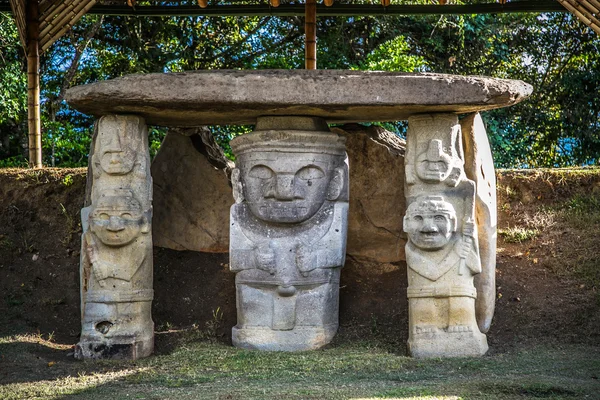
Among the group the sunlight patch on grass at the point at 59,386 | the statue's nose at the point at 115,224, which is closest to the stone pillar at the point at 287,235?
the statue's nose at the point at 115,224

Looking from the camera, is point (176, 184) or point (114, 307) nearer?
point (114, 307)

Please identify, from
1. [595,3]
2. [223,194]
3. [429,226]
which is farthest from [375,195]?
[595,3]

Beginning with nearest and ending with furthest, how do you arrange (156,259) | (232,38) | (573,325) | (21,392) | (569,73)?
(21,392) < (573,325) < (156,259) < (569,73) < (232,38)

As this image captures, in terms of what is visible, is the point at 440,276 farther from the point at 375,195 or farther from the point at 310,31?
the point at 310,31

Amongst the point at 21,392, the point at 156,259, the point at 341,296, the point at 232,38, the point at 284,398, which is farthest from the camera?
the point at 232,38

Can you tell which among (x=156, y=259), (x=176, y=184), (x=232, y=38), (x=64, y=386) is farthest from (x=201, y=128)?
(x=232, y=38)

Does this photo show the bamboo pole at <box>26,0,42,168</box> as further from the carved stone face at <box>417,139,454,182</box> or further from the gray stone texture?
the carved stone face at <box>417,139,454,182</box>

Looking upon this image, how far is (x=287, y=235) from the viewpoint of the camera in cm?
809

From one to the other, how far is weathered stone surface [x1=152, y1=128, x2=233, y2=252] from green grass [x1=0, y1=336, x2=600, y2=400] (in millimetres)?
1741

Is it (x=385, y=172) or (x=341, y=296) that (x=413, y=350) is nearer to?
(x=341, y=296)

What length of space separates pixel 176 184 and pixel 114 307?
2.04 meters

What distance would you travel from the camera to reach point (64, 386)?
22.2 ft

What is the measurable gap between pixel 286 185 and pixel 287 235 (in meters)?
0.42

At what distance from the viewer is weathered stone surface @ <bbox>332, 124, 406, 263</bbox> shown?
930 cm
